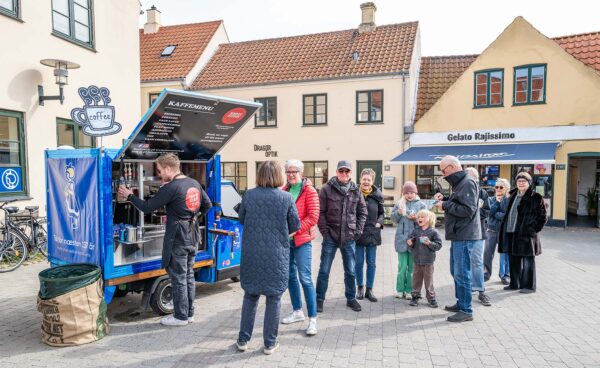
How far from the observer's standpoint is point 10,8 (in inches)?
327

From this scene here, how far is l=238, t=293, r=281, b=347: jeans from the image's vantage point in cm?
397

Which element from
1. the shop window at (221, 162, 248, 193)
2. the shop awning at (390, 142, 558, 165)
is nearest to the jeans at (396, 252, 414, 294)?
the shop awning at (390, 142, 558, 165)

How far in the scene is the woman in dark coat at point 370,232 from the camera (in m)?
5.61

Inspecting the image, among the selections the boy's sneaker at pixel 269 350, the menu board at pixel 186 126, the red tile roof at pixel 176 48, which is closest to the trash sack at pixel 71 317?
the menu board at pixel 186 126

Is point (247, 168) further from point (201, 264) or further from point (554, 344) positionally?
point (554, 344)

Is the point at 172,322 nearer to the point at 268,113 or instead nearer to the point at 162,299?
the point at 162,299

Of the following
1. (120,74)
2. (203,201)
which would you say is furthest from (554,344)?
(120,74)

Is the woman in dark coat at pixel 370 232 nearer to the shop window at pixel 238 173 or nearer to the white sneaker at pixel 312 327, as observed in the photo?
the white sneaker at pixel 312 327

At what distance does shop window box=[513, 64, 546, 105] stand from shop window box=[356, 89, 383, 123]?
14.8 ft

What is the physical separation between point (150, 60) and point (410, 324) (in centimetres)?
1821

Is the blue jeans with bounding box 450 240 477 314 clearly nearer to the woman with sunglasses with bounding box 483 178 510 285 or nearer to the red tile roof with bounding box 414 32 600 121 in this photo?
the woman with sunglasses with bounding box 483 178 510 285

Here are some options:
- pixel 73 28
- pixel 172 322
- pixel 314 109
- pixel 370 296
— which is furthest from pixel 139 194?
pixel 314 109

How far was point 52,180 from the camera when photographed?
5.24 m

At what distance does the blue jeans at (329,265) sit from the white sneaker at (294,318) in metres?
0.45
